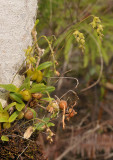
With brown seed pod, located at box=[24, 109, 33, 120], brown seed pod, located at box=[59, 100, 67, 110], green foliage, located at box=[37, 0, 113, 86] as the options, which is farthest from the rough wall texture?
green foliage, located at box=[37, 0, 113, 86]

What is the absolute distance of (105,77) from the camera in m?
4.40

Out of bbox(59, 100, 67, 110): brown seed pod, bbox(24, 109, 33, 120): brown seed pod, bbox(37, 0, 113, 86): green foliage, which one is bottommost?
bbox(24, 109, 33, 120): brown seed pod

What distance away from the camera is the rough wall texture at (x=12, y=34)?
A: 139cm

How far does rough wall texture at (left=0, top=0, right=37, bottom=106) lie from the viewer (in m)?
1.39

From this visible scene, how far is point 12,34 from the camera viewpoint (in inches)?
55.9

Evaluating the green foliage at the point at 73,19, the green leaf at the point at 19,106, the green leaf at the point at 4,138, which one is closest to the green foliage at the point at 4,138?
the green leaf at the point at 4,138

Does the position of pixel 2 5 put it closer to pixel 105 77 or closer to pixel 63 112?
pixel 63 112

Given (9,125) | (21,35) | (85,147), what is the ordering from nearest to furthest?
(9,125), (21,35), (85,147)

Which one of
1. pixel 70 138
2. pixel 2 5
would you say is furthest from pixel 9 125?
pixel 70 138

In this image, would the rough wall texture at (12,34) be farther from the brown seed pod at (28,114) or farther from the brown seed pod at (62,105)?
the brown seed pod at (62,105)

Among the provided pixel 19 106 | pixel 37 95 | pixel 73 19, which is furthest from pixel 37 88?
pixel 73 19

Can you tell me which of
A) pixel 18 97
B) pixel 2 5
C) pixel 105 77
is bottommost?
pixel 105 77

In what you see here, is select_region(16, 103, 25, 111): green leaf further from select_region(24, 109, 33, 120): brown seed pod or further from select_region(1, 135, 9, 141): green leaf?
select_region(1, 135, 9, 141): green leaf

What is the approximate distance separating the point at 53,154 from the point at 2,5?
2878 mm
